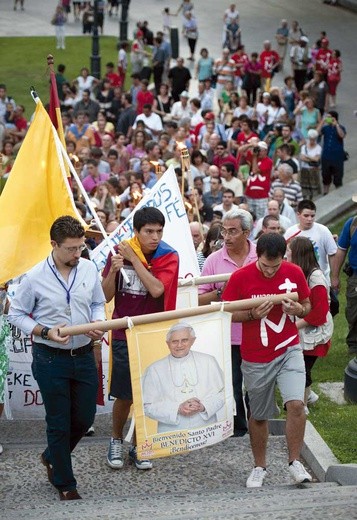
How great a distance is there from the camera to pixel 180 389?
764 centimetres

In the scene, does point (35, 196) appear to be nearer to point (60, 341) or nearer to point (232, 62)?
point (60, 341)

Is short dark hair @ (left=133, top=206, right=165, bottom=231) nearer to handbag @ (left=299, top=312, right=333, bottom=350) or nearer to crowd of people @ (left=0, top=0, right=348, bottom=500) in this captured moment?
crowd of people @ (left=0, top=0, right=348, bottom=500)

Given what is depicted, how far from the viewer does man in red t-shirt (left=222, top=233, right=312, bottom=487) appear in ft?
25.4

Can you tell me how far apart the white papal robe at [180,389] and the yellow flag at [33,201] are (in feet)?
6.29

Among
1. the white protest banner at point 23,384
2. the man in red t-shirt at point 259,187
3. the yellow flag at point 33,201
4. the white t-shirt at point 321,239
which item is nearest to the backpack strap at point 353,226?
the white t-shirt at point 321,239

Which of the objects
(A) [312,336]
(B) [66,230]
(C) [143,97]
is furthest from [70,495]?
(C) [143,97]

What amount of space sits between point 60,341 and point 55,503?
100 centimetres

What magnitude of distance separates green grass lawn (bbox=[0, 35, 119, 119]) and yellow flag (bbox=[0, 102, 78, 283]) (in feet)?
77.1

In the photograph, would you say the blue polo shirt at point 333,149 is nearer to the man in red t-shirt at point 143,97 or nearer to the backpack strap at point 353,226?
the man in red t-shirt at point 143,97

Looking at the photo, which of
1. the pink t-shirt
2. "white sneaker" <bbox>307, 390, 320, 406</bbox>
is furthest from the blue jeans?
"white sneaker" <bbox>307, 390, 320, 406</bbox>

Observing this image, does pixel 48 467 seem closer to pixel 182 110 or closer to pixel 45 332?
pixel 45 332

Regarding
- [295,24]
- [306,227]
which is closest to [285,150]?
[306,227]

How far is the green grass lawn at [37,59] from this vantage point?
34897 mm

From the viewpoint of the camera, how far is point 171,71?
29.5 meters
